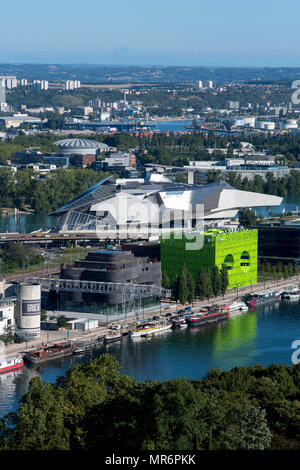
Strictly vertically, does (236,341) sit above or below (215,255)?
below

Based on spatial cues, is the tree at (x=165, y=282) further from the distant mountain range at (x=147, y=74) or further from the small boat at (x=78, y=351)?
the distant mountain range at (x=147, y=74)

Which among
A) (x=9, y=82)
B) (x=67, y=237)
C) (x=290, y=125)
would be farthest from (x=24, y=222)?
(x=9, y=82)

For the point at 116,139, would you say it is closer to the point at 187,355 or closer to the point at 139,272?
the point at 139,272

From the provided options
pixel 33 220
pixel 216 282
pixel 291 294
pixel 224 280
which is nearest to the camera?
pixel 216 282

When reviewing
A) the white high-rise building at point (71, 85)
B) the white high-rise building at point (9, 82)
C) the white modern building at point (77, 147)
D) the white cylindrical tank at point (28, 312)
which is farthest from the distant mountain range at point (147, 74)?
the white cylindrical tank at point (28, 312)

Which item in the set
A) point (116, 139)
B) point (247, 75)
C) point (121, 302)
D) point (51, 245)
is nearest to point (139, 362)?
point (121, 302)

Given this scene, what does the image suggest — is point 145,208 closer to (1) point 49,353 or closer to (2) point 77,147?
(1) point 49,353

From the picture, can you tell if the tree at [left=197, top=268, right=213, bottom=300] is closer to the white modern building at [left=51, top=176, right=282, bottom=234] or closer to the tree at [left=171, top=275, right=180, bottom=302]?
the tree at [left=171, top=275, right=180, bottom=302]
